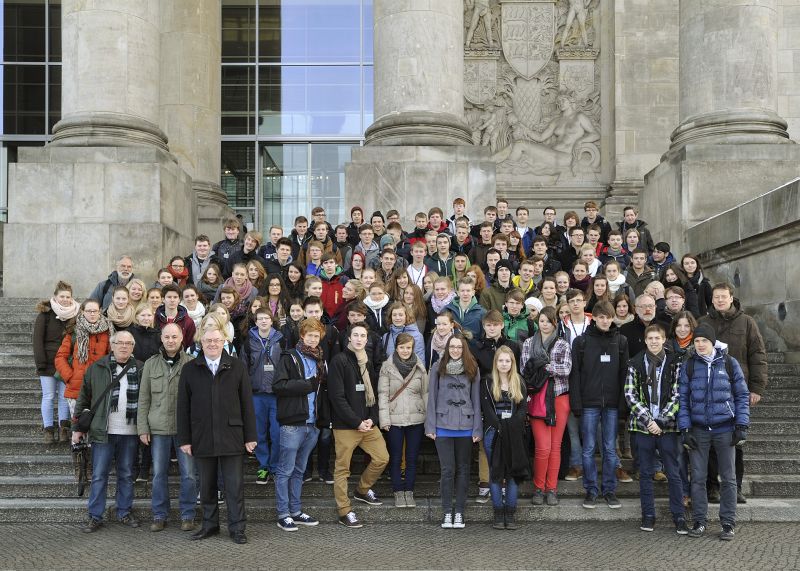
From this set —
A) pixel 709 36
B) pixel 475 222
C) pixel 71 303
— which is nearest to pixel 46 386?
pixel 71 303

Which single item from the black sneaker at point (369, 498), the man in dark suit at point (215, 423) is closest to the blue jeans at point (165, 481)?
the man in dark suit at point (215, 423)

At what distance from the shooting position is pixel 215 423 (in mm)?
7773

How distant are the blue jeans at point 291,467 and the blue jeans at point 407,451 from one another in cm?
80

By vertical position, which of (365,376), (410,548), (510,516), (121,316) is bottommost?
(410,548)

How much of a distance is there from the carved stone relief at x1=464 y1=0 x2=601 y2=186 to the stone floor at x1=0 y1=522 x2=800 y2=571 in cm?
1249

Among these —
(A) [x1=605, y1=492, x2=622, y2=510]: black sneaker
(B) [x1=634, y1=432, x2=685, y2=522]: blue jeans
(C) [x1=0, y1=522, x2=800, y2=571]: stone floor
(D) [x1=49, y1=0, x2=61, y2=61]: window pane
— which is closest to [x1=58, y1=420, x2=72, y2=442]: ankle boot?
(C) [x1=0, y1=522, x2=800, y2=571]: stone floor

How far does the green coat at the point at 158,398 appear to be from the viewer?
320 inches

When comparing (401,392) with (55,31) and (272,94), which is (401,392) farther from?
(55,31)

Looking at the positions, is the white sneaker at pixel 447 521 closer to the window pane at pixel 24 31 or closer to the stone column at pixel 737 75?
the stone column at pixel 737 75

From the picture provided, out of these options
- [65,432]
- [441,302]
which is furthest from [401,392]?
[65,432]

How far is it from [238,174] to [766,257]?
48.4 ft

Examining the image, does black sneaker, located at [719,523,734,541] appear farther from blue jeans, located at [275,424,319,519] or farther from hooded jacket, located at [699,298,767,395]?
blue jeans, located at [275,424,319,519]

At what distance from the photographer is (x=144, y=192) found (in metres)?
13.9

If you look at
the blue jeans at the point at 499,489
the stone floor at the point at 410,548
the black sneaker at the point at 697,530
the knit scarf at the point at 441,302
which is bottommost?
the stone floor at the point at 410,548
